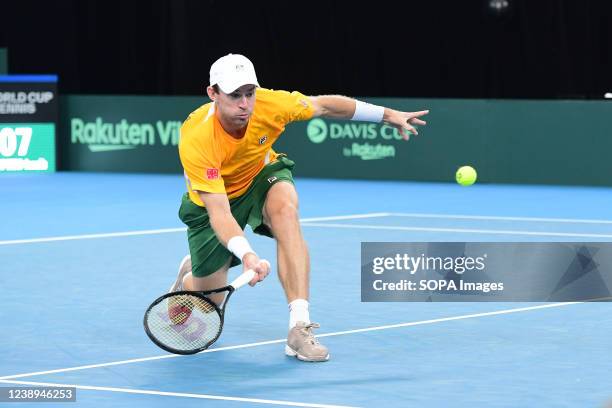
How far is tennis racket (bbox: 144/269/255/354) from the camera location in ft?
20.7

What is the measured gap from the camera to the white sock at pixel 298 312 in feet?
22.2

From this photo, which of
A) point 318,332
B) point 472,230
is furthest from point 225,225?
point 472,230

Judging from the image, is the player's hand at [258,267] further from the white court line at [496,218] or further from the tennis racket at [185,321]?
the white court line at [496,218]

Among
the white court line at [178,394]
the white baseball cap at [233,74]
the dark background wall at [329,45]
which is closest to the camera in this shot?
the white court line at [178,394]

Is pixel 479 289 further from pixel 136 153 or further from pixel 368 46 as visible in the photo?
pixel 368 46

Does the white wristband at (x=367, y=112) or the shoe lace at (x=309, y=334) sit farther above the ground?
the white wristband at (x=367, y=112)

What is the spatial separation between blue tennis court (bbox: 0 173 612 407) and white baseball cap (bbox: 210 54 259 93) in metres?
1.27

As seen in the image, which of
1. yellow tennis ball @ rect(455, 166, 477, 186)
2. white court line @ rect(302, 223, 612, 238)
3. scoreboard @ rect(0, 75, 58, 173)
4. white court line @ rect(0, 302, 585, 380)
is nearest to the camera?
white court line @ rect(0, 302, 585, 380)

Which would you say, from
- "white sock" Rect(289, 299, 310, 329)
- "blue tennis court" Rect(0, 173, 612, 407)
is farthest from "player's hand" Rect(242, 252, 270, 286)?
"white sock" Rect(289, 299, 310, 329)

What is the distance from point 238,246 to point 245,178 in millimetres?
809

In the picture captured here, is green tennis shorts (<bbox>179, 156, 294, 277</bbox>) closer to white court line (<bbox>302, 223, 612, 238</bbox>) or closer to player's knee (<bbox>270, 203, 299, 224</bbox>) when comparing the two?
player's knee (<bbox>270, 203, 299, 224</bbox>)

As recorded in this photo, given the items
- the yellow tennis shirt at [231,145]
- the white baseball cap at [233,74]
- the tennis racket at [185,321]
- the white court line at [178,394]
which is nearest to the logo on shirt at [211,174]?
the yellow tennis shirt at [231,145]

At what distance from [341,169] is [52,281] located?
9.00m

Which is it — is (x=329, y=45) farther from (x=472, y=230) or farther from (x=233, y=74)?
(x=233, y=74)
